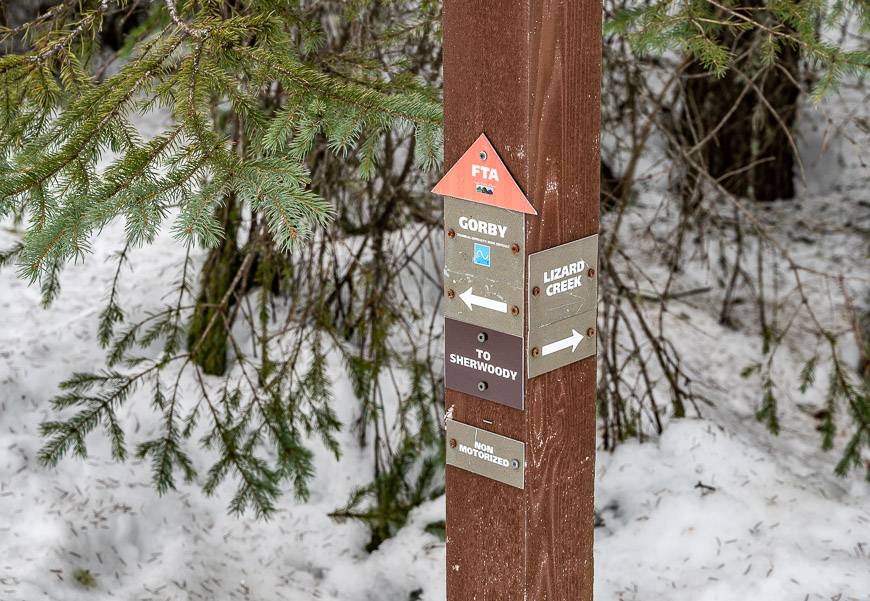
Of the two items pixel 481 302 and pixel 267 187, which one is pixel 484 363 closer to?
pixel 481 302

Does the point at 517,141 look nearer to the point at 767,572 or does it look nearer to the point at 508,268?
the point at 508,268

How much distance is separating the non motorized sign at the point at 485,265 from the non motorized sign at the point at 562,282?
0.03 meters

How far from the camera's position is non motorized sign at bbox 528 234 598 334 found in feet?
7.14

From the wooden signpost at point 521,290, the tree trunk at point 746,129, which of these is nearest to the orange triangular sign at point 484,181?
the wooden signpost at point 521,290

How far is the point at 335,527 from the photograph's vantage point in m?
3.97

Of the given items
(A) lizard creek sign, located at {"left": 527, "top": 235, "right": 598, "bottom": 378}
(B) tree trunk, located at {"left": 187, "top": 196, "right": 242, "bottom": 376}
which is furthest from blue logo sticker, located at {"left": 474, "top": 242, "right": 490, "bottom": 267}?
(B) tree trunk, located at {"left": 187, "top": 196, "right": 242, "bottom": 376}

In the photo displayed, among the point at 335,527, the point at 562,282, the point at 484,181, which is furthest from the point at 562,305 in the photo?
the point at 335,527

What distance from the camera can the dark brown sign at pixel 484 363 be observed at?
2.22 metres

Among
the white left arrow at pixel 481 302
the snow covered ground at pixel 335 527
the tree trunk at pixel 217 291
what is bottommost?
the snow covered ground at pixel 335 527

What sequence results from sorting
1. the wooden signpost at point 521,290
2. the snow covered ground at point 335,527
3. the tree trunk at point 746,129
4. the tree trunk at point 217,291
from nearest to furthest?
the wooden signpost at point 521,290
the snow covered ground at point 335,527
the tree trunk at point 217,291
the tree trunk at point 746,129

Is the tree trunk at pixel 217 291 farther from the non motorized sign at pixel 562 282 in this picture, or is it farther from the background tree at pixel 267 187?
the non motorized sign at pixel 562 282

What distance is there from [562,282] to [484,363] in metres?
0.24

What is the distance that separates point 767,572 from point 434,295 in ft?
7.54

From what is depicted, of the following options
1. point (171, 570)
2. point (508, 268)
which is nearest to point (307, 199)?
point (508, 268)
